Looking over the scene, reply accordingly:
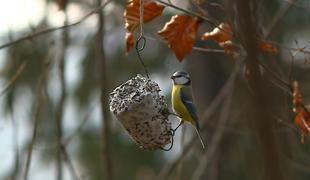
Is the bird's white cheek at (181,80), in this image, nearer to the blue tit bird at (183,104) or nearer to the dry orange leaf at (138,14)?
the blue tit bird at (183,104)

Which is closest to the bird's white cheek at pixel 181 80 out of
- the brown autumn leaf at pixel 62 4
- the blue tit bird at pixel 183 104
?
the blue tit bird at pixel 183 104

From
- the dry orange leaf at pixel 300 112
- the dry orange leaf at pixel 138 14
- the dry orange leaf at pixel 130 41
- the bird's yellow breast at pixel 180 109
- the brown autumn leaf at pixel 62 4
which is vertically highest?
the brown autumn leaf at pixel 62 4

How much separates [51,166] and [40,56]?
98 centimetres

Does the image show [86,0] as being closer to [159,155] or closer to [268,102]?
[159,155]

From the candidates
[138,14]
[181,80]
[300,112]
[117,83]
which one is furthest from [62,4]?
[117,83]

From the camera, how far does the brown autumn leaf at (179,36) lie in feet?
8.29

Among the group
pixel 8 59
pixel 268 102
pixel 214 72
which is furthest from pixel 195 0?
pixel 214 72

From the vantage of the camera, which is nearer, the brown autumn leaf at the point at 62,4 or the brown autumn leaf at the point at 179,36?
the brown autumn leaf at the point at 179,36

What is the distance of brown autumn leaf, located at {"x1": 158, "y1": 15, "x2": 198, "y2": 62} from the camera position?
8.29 feet

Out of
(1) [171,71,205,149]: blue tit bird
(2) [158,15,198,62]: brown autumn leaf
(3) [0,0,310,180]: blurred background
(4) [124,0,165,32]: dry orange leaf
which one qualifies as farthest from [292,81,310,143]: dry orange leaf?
(3) [0,0,310,180]: blurred background

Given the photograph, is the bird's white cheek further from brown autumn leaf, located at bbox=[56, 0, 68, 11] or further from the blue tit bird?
brown autumn leaf, located at bbox=[56, 0, 68, 11]

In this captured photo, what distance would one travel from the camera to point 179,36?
254 cm

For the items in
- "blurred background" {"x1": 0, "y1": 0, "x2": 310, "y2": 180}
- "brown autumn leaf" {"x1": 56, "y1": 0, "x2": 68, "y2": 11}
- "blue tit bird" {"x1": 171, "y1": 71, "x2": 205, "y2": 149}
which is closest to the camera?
"blue tit bird" {"x1": 171, "y1": 71, "x2": 205, "y2": 149}

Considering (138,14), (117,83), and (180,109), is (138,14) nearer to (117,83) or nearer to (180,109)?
(180,109)
